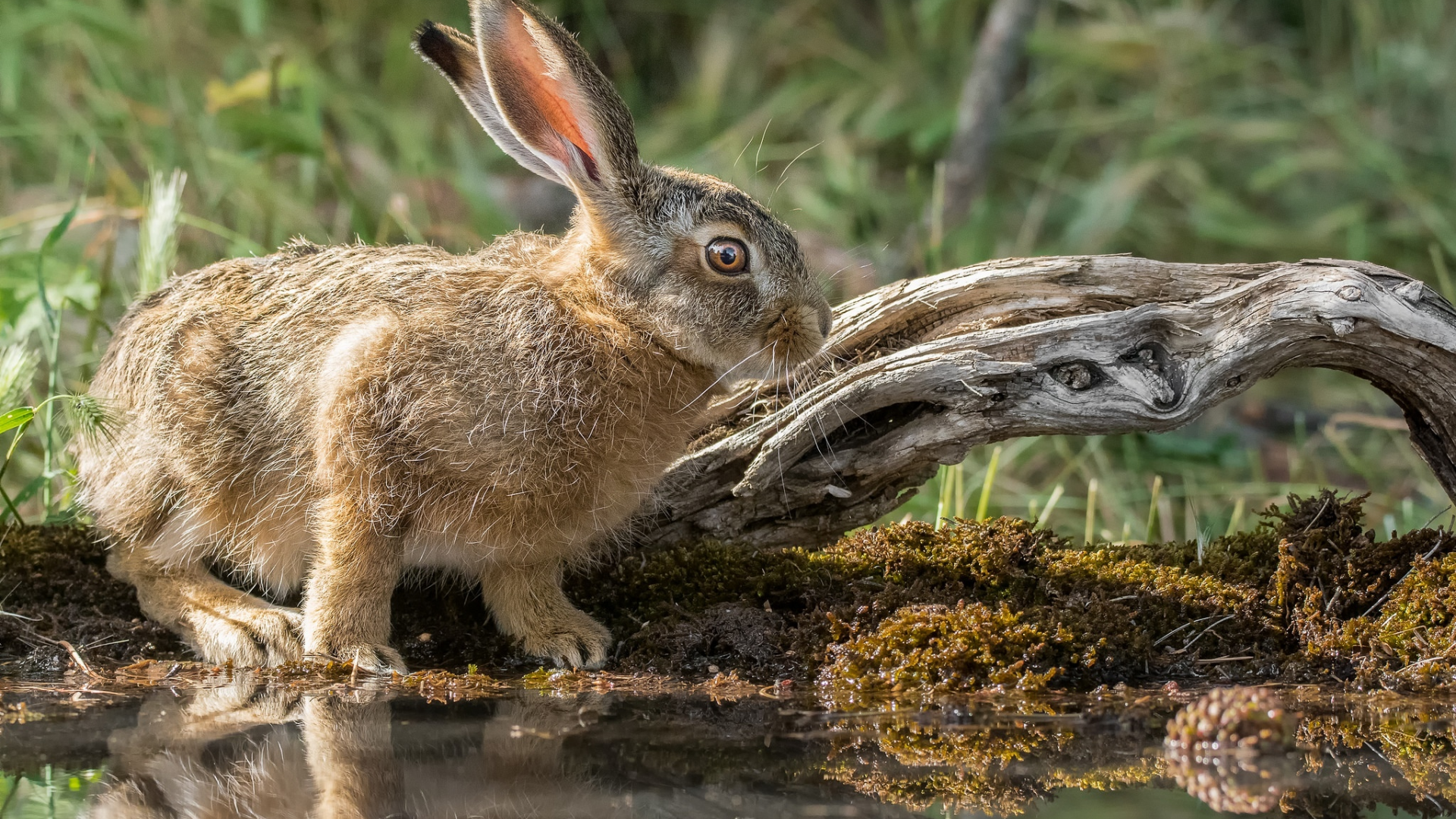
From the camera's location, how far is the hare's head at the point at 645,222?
4.20 m

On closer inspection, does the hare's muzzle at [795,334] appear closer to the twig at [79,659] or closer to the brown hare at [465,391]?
the brown hare at [465,391]

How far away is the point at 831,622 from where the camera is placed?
13.2 feet

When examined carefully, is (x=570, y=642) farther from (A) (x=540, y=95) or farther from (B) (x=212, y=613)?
(A) (x=540, y=95)

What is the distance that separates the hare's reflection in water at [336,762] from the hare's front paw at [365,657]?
0.33 m

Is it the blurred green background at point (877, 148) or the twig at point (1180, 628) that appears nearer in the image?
the twig at point (1180, 628)

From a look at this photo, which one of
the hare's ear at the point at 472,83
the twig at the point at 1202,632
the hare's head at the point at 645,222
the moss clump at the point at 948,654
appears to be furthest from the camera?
the hare's ear at the point at 472,83

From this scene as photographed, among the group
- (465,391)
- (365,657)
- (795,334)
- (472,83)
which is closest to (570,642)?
(365,657)

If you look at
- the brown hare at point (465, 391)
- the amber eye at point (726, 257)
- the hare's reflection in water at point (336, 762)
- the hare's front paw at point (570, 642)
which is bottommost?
the hare's reflection in water at point (336, 762)

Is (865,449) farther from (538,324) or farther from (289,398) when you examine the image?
(289,398)

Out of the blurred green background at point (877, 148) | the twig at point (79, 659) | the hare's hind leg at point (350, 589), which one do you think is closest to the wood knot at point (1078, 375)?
the blurred green background at point (877, 148)

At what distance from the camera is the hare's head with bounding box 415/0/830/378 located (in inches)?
165

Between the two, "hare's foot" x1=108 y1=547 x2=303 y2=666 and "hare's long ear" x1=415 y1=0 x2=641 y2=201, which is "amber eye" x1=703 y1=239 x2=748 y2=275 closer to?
"hare's long ear" x1=415 y1=0 x2=641 y2=201

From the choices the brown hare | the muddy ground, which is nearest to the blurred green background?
the muddy ground

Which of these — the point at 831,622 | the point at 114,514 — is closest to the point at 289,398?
the point at 114,514
